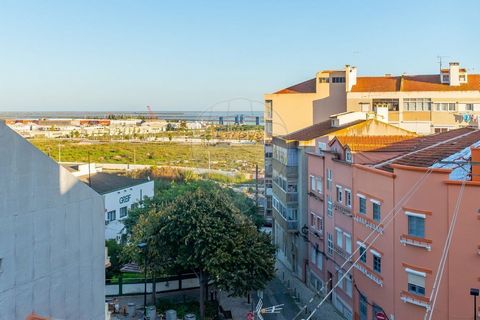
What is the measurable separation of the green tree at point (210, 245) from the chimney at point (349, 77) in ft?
69.1

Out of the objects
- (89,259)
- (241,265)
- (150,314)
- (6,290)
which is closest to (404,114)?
(241,265)

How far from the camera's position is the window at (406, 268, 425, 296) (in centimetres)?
1517

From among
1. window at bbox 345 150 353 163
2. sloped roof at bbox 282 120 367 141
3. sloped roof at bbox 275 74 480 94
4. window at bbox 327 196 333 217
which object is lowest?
window at bbox 327 196 333 217

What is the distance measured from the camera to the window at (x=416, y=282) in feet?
49.8

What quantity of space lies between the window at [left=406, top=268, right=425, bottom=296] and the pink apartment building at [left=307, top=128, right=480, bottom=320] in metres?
0.03

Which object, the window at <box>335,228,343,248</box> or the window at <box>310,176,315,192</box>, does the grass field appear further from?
the window at <box>335,228,343,248</box>

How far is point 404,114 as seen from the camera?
3841 centimetres

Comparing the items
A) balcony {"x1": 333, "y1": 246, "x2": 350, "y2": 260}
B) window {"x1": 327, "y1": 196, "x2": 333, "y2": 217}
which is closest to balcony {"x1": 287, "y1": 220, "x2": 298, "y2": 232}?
window {"x1": 327, "y1": 196, "x2": 333, "y2": 217}

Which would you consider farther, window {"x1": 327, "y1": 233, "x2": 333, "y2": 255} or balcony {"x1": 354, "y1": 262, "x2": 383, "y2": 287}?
window {"x1": 327, "y1": 233, "x2": 333, "y2": 255}

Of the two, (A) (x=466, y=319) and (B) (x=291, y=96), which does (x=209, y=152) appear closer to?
(B) (x=291, y=96)

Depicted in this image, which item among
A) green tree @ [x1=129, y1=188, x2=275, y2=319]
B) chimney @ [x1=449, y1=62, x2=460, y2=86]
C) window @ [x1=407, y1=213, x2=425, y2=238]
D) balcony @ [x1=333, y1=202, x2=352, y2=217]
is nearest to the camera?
window @ [x1=407, y1=213, x2=425, y2=238]

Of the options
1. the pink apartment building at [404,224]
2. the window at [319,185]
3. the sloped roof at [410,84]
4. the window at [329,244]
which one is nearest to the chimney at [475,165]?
the pink apartment building at [404,224]

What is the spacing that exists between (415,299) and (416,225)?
218 cm

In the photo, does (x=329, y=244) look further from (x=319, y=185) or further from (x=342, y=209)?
(x=319, y=185)
